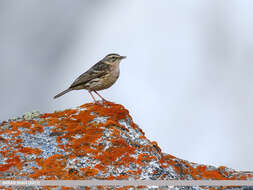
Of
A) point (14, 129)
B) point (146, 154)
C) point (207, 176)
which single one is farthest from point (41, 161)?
point (207, 176)

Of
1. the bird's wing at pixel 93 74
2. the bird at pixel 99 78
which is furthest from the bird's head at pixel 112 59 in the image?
the bird's wing at pixel 93 74

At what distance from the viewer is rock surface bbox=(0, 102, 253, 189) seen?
663 cm

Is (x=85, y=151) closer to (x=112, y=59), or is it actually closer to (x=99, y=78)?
(x=99, y=78)

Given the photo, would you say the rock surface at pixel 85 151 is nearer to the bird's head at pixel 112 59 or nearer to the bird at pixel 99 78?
the bird at pixel 99 78

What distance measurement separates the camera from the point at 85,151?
716 centimetres

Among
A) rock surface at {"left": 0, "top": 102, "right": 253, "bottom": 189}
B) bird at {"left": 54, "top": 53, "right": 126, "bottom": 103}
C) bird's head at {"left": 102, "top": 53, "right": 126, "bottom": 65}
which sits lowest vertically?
rock surface at {"left": 0, "top": 102, "right": 253, "bottom": 189}

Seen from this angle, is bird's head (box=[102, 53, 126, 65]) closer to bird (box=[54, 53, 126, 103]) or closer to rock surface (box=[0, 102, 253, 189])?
bird (box=[54, 53, 126, 103])

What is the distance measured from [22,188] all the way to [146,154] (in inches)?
96.6

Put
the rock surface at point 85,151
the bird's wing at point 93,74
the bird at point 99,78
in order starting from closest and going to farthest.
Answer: the rock surface at point 85,151
the bird at point 99,78
the bird's wing at point 93,74

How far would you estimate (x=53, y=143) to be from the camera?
293 inches

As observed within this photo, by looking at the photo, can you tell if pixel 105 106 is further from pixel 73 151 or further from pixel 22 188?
pixel 22 188

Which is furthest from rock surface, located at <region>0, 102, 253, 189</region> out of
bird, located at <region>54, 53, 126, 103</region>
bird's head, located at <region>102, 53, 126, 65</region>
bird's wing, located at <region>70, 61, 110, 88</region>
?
bird's head, located at <region>102, 53, 126, 65</region>

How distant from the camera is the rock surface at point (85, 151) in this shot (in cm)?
663

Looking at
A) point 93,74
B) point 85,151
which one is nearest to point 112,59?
point 93,74
